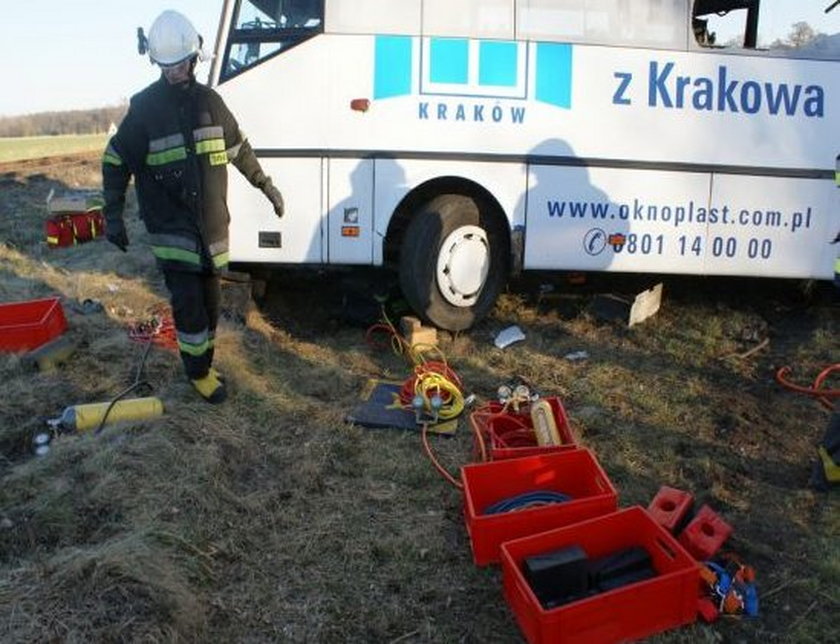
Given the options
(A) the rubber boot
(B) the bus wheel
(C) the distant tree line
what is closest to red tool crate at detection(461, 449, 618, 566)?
(A) the rubber boot

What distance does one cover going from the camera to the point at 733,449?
14.1 feet

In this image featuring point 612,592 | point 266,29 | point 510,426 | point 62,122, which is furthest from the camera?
point 62,122

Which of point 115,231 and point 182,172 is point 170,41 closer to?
point 182,172

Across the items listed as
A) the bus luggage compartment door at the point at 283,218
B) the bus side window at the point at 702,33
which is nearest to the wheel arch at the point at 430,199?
the bus luggage compartment door at the point at 283,218

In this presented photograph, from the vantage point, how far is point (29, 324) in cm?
529

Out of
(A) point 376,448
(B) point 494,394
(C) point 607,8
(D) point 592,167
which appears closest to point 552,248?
(D) point 592,167

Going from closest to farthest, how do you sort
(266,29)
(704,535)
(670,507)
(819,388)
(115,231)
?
1. (704,535)
2. (670,507)
3. (115,231)
4. (819,388)
5. (266,29)

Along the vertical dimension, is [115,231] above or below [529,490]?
above

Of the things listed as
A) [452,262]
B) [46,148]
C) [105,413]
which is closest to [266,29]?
[452,262]

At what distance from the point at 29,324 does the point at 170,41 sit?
7.80ft

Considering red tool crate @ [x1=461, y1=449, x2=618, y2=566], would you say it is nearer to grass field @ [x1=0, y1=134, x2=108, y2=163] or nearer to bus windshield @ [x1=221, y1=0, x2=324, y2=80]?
bus windshield @ [x1=221, y1=0, x2=324, y2=80]

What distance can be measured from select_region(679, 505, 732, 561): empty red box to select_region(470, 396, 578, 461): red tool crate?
793mm

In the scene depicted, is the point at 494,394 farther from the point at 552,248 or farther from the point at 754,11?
the point at 754,11

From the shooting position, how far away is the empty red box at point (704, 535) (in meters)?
3.16
